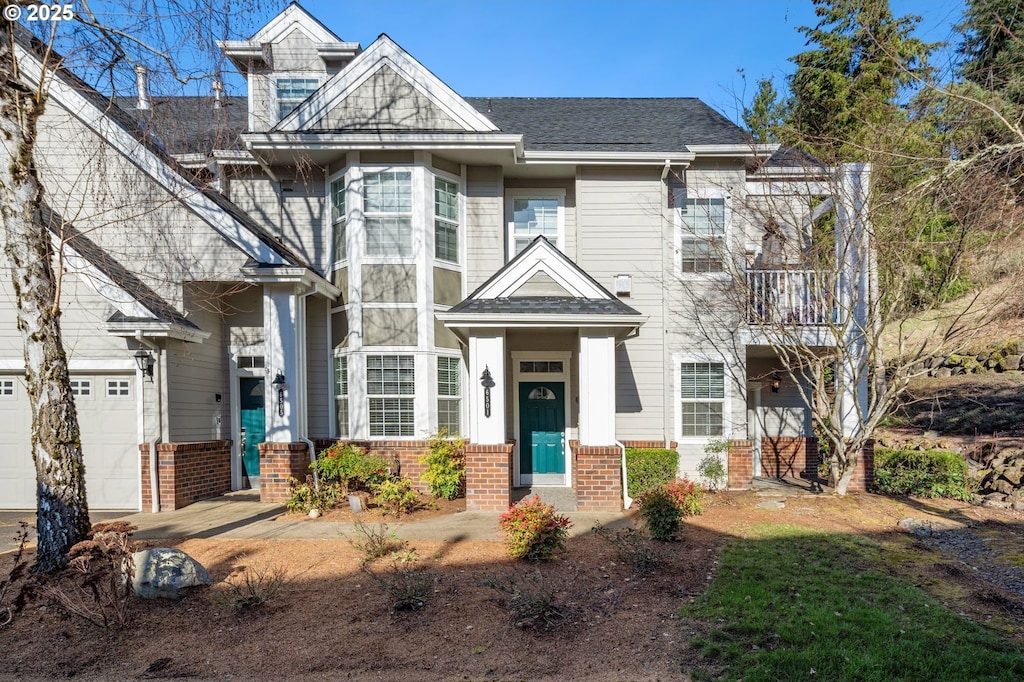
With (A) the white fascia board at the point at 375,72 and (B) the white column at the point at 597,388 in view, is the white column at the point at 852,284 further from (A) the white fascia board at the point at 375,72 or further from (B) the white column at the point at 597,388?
(A) the white fascia board at the point at 375,72

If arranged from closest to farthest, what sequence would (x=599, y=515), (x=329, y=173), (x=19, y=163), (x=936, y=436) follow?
(x=19, y=163)
(x=599, y=515)
(x=329, y=173)
(x=936, y=436)

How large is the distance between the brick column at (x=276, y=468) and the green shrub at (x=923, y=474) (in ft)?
36.3

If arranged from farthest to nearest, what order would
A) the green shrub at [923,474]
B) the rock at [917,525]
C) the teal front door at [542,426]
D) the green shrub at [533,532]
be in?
the teal front door at [542,426], the green shrub at [923,474], the rock at [917,525], the green shrub at [533,532]

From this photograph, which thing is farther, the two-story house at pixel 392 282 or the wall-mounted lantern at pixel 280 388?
the wall-mounted lantern at pixel 280 388

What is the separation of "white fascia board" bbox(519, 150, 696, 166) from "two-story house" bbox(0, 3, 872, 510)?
0.06 metres

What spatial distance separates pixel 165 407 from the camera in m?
10.1

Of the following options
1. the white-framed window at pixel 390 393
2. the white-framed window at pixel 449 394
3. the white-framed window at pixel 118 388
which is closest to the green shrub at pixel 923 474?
the white-framed window at pixel 449 394

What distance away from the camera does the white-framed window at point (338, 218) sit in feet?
38.1

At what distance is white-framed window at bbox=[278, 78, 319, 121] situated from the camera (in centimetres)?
1327

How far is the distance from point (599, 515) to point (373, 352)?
16.7ft

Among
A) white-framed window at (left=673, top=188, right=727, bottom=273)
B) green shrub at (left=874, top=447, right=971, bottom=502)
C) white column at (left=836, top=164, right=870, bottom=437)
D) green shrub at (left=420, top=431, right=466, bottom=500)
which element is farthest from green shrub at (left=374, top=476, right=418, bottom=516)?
green shrub at (left=874, top=447, right=971, bottom=502)

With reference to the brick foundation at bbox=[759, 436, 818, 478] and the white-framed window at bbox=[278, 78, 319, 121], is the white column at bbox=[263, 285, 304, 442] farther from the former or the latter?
the brick foundation at bbox=[759, 436, 818, 478]

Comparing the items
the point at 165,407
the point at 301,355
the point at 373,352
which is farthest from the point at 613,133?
the point at 165,407

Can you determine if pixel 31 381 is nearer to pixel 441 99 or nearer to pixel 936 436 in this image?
pixel 441 99
